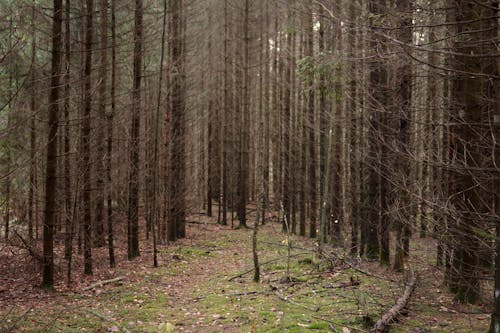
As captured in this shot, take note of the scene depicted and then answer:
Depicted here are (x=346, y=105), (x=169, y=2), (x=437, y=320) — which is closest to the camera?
(x=437, y=320)

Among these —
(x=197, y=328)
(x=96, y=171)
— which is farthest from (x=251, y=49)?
(x=197, y=328)

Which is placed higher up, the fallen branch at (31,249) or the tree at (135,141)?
the tree at (135,141)

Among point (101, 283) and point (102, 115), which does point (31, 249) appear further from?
point (102, 115)

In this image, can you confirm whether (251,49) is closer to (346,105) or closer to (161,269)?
(346,105)

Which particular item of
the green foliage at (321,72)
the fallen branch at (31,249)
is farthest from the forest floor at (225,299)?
the green foliage at (321,72)

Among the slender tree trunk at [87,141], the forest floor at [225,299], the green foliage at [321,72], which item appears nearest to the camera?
the forest floor at [225,299]

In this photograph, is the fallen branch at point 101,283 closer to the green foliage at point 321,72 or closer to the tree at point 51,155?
the tree at point 51,155

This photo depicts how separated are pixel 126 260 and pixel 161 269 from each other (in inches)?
61.3

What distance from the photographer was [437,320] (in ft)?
22.2

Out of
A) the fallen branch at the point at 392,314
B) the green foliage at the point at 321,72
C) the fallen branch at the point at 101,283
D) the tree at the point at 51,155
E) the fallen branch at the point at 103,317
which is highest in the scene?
the green foliage at the point at 321,72

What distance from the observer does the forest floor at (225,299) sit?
6688 mm

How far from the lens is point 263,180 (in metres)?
12.4

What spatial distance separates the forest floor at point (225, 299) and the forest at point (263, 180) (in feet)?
0.22

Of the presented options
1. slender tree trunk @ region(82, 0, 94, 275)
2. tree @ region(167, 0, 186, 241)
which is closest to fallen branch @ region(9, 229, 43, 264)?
slender tree trunk @ region(82, 0, 94, 275)
